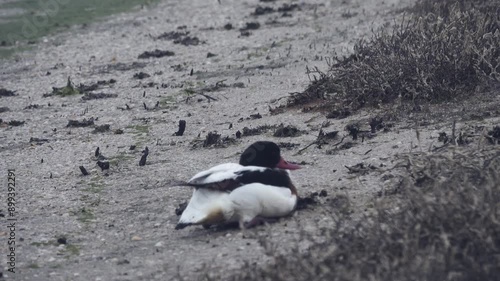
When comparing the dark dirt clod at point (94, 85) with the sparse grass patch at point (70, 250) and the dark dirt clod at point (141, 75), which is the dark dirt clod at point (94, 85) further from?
the sparse grass patch at point (70, 250)

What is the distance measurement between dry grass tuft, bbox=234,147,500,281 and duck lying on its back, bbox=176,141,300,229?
84cm

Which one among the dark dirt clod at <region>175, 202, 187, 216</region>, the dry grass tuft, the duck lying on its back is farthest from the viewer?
the dark dirt clod at <region>175, 202, 187, 216</region>

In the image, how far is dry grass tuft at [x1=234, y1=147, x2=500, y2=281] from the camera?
497 cm

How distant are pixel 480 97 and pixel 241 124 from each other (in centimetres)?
233

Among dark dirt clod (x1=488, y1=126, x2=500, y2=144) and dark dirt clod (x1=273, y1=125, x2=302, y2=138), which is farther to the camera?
dark dirt clod (x1=273, y1=125, x2=302, y2=138)

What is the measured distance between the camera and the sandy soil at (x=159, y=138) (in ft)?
21.3

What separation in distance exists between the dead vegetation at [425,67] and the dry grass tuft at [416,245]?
332 cm

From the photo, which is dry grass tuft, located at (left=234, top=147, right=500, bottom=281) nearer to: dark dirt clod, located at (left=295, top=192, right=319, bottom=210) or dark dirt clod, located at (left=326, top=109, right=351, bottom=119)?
dark dirt clod, located at (left=295, top=192, right=319, bottom=210)

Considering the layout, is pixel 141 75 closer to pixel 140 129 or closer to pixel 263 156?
pixel 140 129

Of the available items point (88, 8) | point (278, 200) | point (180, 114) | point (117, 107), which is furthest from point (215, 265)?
point (88, 8)

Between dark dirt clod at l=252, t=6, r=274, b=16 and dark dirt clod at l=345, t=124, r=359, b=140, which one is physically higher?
dark dirt clod at l=345, t=124, r=359, b=140

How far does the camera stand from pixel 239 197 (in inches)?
255

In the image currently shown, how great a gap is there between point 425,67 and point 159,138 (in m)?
2.62

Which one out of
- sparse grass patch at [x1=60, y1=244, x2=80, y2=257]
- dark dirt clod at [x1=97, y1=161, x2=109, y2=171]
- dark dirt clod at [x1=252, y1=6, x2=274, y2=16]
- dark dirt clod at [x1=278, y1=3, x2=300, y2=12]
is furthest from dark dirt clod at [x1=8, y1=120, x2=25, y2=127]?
dark dirt clod at [x1=278, y1=3, x2=300, y2=12]
